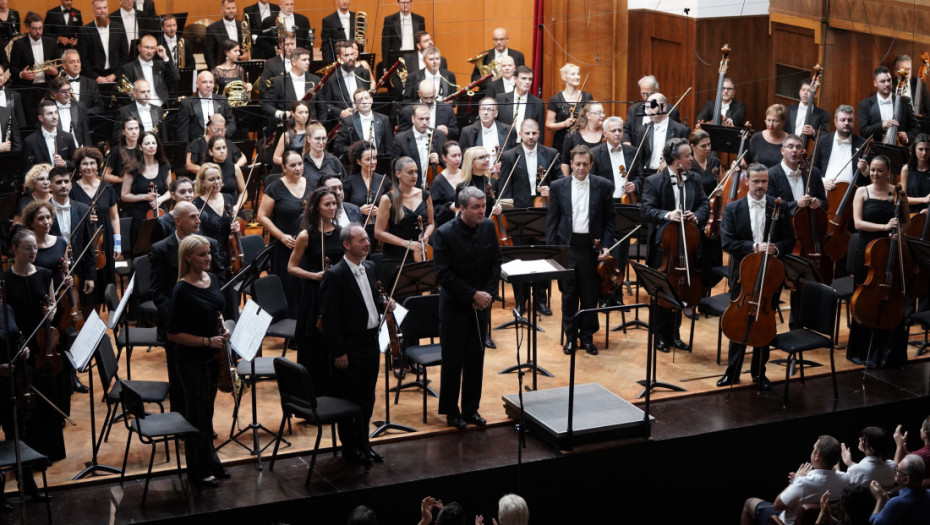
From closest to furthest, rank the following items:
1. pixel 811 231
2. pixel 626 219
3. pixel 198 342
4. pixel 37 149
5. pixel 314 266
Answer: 1. pixel 198 342
2. pixel 314 266
3. pixel 811 231
4. pixel 626 219
5. pixel 37 149

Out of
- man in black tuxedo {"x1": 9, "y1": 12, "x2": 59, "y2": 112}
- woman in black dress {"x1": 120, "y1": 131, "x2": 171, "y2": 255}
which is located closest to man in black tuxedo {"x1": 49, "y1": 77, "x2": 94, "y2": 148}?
woman in black dress {"x1": 120, "y1": 131, "x2": 171, "y2": 255}

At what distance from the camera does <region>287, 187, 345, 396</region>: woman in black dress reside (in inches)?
221

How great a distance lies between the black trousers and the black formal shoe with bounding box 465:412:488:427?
0.02 m

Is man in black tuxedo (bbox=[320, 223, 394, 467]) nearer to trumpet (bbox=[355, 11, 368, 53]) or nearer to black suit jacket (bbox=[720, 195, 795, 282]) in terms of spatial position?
black suit jacket (bbox=[720, 195, 795, 282])

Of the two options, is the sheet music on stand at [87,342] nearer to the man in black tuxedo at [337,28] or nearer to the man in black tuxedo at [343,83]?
the man in black tuxedo at [343,83]

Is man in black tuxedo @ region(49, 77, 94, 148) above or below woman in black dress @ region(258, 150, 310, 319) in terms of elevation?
above

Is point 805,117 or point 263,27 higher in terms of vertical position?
point 263,27

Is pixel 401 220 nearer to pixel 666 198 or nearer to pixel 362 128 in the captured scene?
pixel 666 198

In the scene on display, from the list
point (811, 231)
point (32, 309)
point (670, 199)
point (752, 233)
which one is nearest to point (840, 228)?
point (811, 231)

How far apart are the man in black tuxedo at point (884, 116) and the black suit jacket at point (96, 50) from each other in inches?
248

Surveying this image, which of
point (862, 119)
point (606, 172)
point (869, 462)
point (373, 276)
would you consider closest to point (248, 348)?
point (373, 276)

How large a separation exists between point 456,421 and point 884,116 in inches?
188

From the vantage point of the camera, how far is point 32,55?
912cm

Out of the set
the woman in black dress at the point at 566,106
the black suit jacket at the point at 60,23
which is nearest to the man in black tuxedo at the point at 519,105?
the woman in black dress at the point at 566,106
